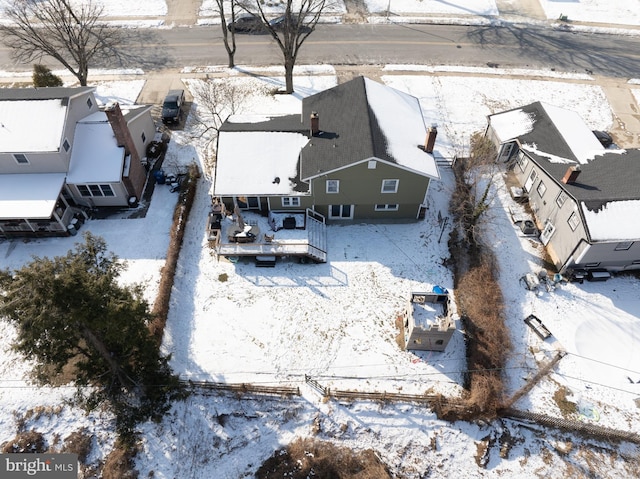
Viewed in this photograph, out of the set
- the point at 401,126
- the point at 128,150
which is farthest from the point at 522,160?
the point at 128,150

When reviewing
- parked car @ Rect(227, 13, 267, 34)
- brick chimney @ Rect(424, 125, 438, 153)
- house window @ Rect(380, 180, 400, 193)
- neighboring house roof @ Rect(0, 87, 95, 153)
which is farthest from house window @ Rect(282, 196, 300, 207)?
parked car @ Rect(227, 13, 267, 34)

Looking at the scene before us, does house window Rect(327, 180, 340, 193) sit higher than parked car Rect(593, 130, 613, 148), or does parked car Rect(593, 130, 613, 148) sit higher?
parked car Rect(593, 130, 613, 148)

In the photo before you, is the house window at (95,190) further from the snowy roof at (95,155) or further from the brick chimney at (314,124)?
the brick chimney at (314,124)

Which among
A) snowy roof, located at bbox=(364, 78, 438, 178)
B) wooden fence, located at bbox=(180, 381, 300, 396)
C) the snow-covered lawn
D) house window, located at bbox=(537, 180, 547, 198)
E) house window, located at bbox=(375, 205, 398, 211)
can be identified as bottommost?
wooden fence, located at bbox=(180, 381, 300, 396)

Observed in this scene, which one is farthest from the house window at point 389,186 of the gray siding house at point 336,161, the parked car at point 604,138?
the parked car at point 604,138

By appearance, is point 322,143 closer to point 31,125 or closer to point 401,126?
point 401,126

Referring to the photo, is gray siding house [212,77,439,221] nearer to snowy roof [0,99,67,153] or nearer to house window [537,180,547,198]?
house window [537,180,547,198]
